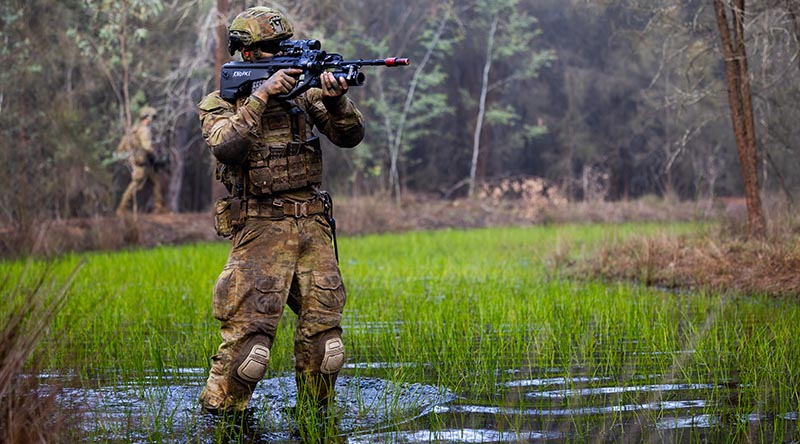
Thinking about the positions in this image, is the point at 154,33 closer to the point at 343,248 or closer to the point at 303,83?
the point at 343,248

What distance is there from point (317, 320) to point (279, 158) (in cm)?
98

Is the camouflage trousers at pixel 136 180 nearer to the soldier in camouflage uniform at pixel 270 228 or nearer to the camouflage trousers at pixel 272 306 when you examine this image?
Result: the soldier in camouflage uniform at pixel 270 228

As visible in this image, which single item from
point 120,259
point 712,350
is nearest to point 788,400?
point 712,350

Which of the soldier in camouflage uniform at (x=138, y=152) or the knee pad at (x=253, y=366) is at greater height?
the soldier in camouflage uniform at (x=138, y=152)

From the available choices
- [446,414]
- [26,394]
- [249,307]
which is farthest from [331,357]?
[26,394]

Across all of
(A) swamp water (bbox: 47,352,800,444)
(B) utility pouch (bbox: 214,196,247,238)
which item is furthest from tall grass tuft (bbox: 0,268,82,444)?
(B) utility pouch (bbox: 214,196,247,238)

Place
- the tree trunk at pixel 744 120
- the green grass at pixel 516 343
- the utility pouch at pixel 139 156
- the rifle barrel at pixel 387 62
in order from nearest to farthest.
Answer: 1. the green grass at pixel 516 343
2. the rifle barrel at pixel 387 62
3. the tree trunk at pixel 744 120
4. the utility pouch at pixel 139 156

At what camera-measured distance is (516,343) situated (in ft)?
24.0

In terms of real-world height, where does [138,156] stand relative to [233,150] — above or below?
above

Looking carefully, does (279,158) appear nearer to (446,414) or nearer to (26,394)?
(446,414)

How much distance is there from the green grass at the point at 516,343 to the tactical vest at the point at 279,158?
0.94 metres

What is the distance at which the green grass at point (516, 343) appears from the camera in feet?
16.3

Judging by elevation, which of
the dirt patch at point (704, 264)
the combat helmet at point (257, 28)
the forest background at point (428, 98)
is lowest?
the dirt patch at point (704, 264)

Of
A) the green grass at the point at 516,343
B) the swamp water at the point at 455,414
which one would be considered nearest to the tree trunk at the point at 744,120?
the green grass at the point at 516,343
